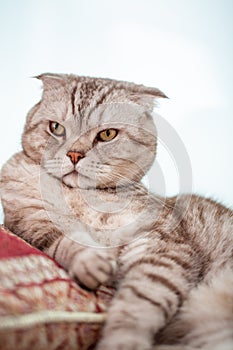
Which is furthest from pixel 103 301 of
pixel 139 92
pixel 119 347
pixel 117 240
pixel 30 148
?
pixel 139 92

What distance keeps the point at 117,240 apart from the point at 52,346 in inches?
18.6

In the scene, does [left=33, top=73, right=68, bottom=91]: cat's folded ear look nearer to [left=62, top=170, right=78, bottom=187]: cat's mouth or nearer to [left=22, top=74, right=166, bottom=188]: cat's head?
[left=22, top=74, right=166, bottom=188]: cat's head

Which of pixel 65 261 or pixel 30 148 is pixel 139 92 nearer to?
pixel 30 148

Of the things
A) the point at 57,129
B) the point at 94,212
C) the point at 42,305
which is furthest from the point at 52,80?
the point at 42,305

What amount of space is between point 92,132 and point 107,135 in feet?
0.19

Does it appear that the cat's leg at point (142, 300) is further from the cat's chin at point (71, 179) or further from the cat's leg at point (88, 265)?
the cat's chin at point (71, 179)

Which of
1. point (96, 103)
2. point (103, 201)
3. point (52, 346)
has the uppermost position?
point (96, 103)

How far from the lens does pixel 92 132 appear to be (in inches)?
50.2

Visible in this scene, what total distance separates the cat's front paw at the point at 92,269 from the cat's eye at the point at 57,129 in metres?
0.53

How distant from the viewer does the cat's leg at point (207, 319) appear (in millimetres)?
821

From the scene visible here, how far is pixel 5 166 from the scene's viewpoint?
137cm

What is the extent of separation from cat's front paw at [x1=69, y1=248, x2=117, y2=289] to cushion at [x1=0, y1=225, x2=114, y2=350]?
20 millimetres

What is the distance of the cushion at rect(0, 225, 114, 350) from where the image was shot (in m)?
0.65

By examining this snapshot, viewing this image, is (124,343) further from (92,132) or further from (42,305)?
(92,132)
